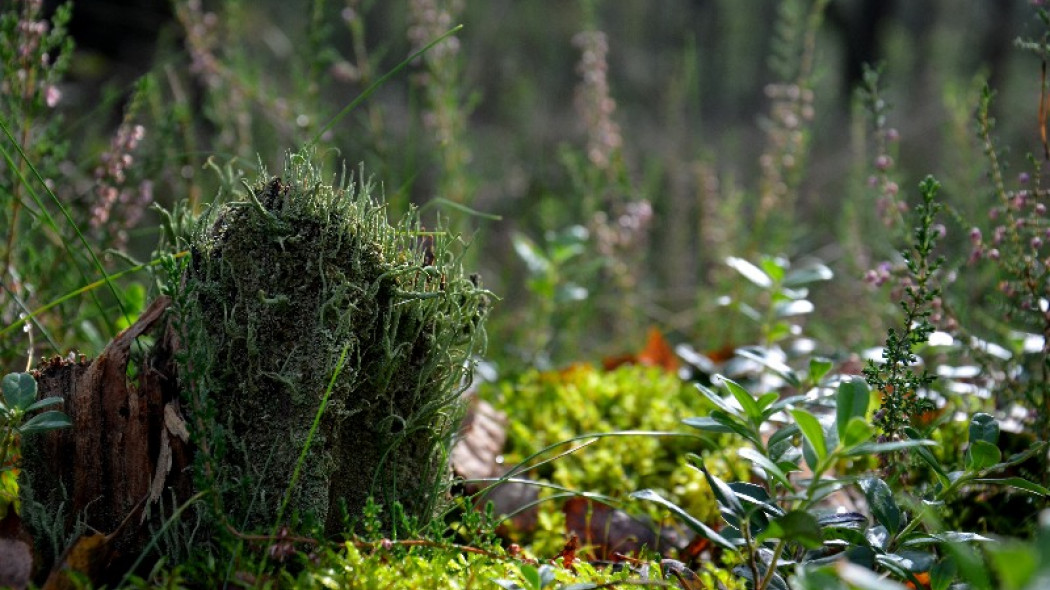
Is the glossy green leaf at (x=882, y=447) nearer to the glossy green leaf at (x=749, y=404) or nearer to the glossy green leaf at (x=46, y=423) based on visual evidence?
the glossy green leaf at (x=749, y=404)

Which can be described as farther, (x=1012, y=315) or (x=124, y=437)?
(x=1012, y=315)

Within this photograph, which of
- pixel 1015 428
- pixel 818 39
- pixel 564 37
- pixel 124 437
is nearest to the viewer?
pixel 124 437

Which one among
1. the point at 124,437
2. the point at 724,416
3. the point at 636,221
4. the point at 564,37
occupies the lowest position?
the point at 124,437

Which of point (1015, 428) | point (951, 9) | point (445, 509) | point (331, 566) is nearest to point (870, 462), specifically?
point (1015, 428)

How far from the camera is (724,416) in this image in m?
1.42

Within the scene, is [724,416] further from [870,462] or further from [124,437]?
[124,437]

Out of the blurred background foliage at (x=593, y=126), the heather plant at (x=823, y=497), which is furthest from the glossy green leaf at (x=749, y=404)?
the blurred background foliage at (x=593, y=126)

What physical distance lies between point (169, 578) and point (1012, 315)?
1651 millimetres

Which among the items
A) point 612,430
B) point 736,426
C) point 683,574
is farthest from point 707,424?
point 612,430

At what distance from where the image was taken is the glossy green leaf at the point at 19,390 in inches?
52.7

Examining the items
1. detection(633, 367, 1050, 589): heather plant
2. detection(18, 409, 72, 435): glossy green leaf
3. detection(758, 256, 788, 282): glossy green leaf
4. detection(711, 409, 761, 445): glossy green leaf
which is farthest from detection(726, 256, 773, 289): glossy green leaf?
detection(18, 409, 72, 435): glossy green leaf

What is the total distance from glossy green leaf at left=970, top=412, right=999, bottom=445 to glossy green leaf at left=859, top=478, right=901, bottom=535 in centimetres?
17

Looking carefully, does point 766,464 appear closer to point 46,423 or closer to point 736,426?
point 736,426

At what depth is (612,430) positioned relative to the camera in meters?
2.27
